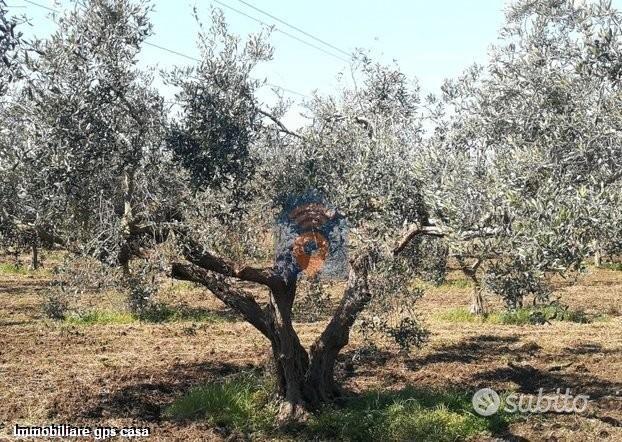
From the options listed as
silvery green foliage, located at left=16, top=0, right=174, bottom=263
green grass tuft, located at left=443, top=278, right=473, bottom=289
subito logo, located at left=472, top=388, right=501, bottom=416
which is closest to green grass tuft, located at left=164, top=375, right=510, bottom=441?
subito logo, located at left=472, top=388, right=501, bottom=416

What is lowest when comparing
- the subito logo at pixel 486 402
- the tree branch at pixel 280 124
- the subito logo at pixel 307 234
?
the subito logo at pixel 486 402

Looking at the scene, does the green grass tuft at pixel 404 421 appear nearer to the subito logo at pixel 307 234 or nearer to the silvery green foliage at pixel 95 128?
the subito logo at pixel 307 234

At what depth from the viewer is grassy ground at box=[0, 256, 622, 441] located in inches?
425

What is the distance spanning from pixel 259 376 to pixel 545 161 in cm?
754

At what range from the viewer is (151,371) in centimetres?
1426

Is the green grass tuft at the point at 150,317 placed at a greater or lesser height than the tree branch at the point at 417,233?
lesser

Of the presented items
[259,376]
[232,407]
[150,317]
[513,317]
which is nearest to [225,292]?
[232,407]

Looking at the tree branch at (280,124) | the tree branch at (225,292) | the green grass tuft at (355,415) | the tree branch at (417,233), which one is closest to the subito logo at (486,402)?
the green grass tuft at (355,415)

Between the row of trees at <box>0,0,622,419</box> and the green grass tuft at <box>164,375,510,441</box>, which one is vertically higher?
the row of trees at <box>0,0,622,419</box>

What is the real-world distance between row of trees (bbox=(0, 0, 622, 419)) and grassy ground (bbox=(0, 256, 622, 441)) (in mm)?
1248

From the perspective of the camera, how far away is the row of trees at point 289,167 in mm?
7668

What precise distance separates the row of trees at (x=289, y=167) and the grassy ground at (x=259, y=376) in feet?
4.09

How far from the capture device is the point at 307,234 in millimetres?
9945

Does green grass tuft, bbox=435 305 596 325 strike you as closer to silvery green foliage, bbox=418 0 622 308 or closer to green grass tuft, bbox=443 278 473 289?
green grass tuft, bbox=443 278 473 289
